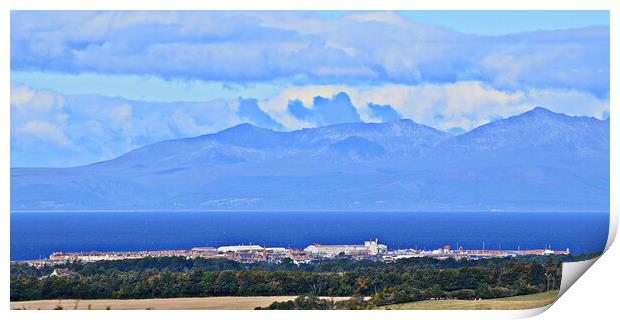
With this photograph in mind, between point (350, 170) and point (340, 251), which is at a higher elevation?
point (350, 170)

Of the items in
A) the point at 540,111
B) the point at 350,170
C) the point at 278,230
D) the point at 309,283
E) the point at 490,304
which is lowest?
the point at 490,304

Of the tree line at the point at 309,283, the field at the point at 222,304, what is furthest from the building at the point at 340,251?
the field at the point at 222,304

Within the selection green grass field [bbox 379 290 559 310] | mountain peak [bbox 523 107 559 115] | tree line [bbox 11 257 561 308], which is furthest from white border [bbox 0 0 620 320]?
mountain peak [bbox 523 107 559 115]

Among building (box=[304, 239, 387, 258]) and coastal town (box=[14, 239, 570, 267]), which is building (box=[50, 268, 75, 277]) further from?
building (box=[304, 239, 387, 258])
